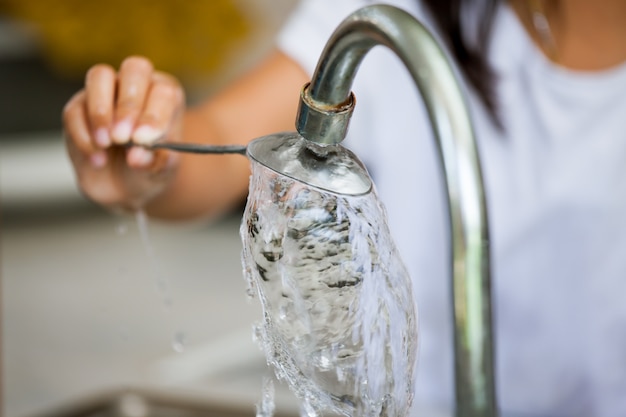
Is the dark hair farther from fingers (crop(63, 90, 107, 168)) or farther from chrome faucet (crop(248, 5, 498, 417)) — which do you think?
chrome faucet (crop(248, 5, 498, 417))

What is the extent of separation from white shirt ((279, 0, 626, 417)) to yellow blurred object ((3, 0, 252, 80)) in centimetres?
197

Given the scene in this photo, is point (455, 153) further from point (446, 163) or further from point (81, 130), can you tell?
point (81, 130)

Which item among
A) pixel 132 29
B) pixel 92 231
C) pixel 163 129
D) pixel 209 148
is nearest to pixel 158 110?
pixel 163 129

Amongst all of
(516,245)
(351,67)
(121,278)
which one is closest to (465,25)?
(516,245)

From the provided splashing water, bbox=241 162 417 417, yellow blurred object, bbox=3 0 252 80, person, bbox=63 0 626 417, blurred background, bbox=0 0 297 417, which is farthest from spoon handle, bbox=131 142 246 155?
yellow blurred object, bbox=3 0 252 80

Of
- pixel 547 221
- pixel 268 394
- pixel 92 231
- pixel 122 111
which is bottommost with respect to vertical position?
pixel 268 394

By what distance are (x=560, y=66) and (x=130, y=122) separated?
51cm

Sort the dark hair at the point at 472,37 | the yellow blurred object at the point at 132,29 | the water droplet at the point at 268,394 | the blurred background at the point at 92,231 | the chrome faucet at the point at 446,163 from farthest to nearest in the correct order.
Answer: the yellow blurred object at the point at 132,29, the blurred background at the point at 92,231, the dark hair at the point at 472,37, the water droplet at the point at 268,394, the chrome faucet at the point at 446,163

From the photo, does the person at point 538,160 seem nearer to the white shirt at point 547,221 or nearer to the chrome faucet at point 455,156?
the white shirt at point 547,221

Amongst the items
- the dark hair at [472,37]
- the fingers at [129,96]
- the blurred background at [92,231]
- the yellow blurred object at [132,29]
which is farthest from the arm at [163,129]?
the yellow blurred object at [132,29]

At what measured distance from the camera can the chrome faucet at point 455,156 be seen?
0.40 m

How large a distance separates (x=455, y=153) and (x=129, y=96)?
26cm

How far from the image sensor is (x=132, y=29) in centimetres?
282

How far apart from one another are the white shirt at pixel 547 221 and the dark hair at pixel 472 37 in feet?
0.05
